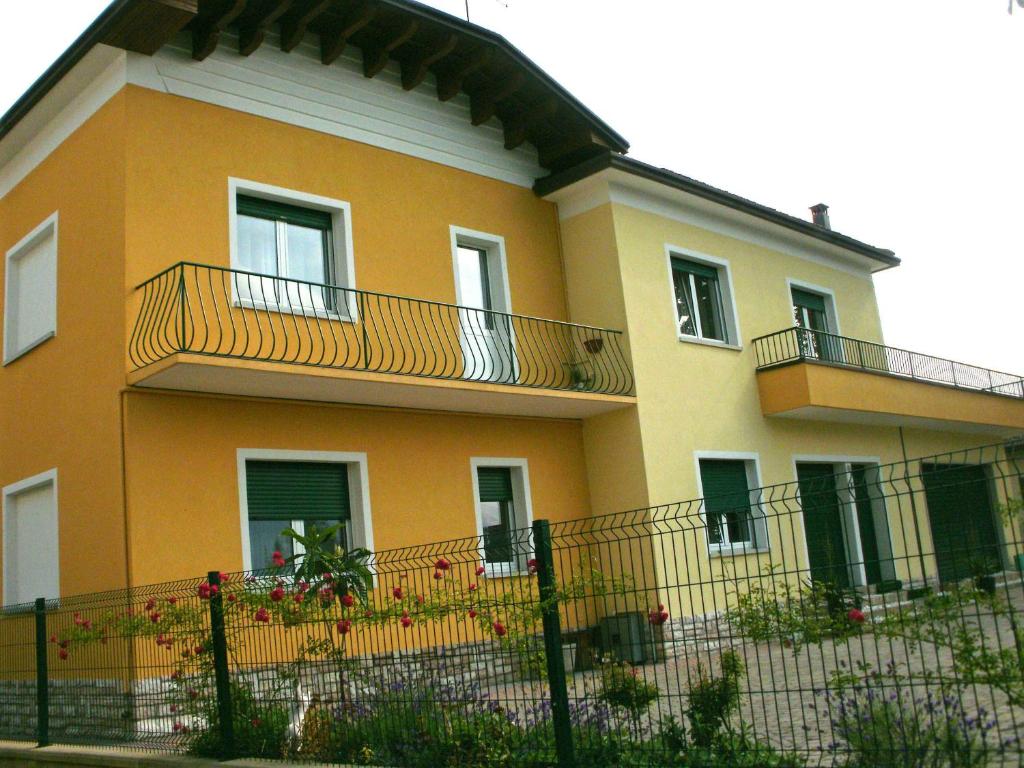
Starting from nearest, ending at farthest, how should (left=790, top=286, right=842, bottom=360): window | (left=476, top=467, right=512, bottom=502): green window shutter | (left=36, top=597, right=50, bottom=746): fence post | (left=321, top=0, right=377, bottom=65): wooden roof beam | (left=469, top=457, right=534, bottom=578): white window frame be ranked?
(left=36, top=597, right=50, bottom=746): fence post → (left=321, top=0, right=377, bottom=65): wooden roof beam → (left=469, top=457, right=534, bottom=578): white window frame → (left=476, top=467, right=512, bottom=502): green window shutter → (left=790, top=286, right=842, bottom=360): window

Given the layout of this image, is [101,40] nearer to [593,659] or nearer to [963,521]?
[593,659]

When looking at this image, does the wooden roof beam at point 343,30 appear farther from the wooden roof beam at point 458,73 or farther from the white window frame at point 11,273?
the white window frame at point 11,273

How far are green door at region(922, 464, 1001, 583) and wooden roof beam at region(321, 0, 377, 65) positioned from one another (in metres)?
9.26

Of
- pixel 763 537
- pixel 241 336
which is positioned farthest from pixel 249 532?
pixel 763 537

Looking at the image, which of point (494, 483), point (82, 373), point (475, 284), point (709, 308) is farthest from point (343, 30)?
point (709, 308)

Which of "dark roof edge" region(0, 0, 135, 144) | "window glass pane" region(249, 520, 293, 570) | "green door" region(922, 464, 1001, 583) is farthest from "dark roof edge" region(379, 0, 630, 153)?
"green door" region(922, 464, 1001, 583)

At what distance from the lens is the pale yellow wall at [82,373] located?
9984mm

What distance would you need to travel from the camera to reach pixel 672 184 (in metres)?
14.3

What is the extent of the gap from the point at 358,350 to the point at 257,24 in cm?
366

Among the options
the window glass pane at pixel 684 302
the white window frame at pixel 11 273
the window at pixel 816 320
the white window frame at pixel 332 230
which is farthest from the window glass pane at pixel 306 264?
the window at pixel 816 320

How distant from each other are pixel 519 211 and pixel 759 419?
470 centimetres

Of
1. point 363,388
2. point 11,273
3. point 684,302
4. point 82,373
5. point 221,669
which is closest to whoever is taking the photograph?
point 221,669

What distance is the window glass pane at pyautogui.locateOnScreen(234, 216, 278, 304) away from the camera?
10938 mm

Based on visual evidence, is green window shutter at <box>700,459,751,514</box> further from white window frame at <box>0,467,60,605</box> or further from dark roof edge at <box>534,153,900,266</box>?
white window frame at <box>0,467,60,605</box>
